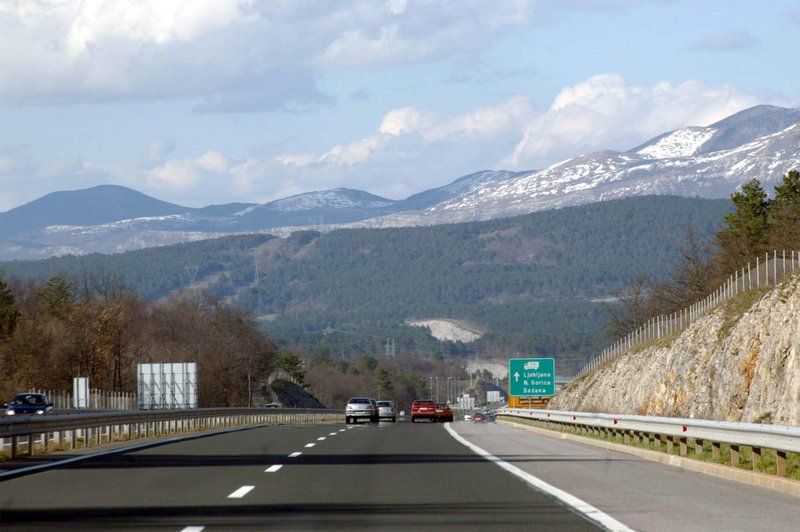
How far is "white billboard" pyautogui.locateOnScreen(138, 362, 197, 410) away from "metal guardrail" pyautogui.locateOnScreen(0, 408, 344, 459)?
2.50 m

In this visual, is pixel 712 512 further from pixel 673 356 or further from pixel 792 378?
pixel 673 356

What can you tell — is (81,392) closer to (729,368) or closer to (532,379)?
(532,379)

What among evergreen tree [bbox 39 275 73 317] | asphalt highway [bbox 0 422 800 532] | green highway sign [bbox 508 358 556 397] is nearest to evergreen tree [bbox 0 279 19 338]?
evergreen tree [bbox 39 275 73 317]

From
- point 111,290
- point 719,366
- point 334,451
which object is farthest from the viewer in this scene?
point 111,290

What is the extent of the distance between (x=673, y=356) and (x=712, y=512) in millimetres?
48586

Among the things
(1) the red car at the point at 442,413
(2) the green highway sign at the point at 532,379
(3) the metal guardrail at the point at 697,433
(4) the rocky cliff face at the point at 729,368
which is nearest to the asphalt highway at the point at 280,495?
(3) the metal guardrail at the point at 697,433

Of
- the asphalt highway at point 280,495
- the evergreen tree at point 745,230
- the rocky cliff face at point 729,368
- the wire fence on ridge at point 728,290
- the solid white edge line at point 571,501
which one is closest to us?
the solid white edge line at point 571,501

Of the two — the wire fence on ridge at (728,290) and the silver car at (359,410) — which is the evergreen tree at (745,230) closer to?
the wire fence on ridge at (728,290)

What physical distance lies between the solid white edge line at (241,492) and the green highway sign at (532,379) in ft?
173

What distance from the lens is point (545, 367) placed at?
229ft

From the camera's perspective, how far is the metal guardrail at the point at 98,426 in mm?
24775

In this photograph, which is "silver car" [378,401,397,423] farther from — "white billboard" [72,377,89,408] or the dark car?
the dark car

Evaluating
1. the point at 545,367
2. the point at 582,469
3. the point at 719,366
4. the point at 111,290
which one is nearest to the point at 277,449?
the point at 582,469

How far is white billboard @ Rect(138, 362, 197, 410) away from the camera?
→ 61.4m
